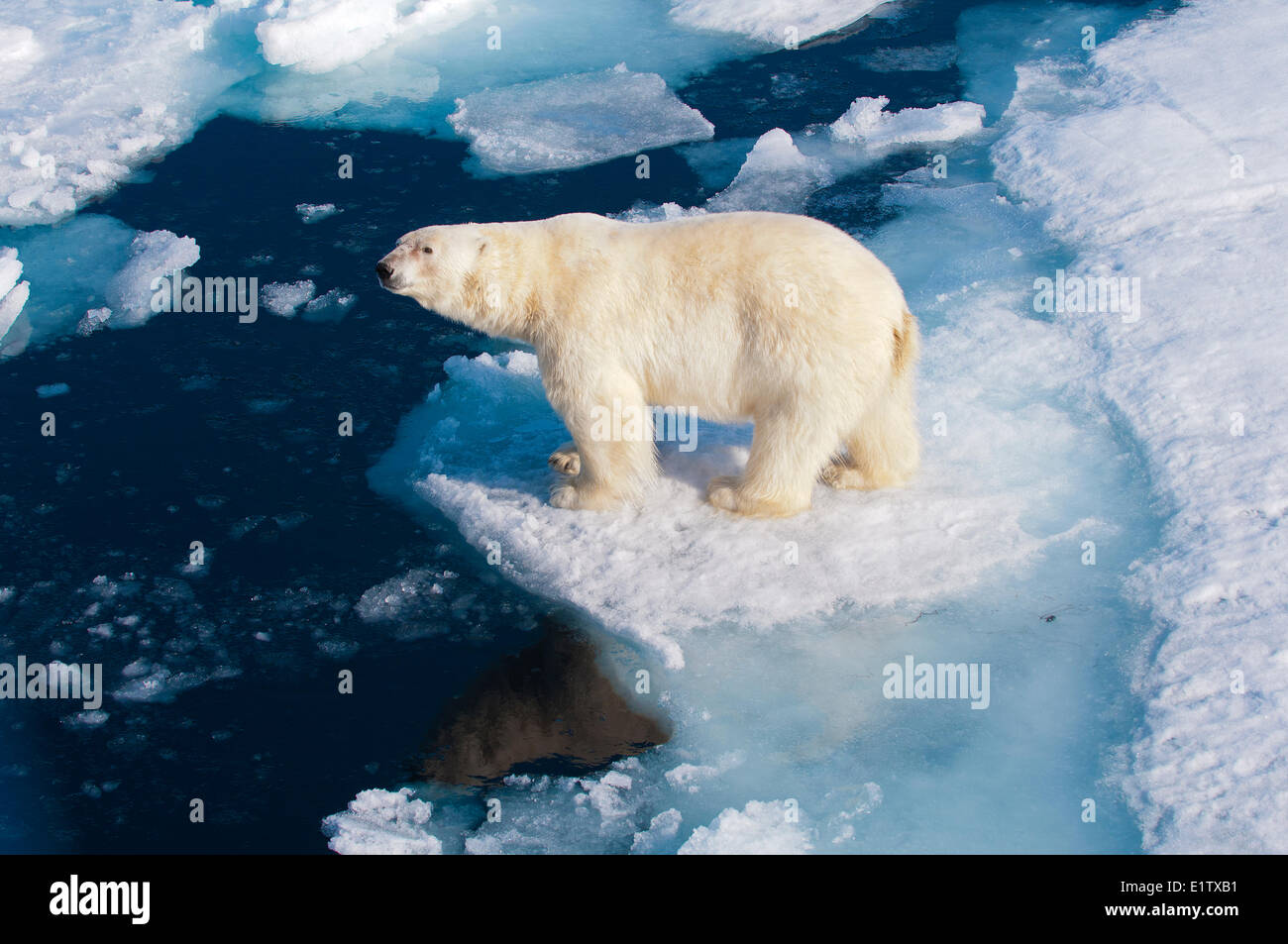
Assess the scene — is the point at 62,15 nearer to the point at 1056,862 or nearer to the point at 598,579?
the point at 598,579

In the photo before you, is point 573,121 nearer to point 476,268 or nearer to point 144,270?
point 144,270

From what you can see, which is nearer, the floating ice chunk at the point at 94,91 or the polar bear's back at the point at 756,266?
the polar bear's back at the point at 756,266

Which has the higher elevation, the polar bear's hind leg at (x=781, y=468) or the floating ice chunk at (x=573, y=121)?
the floating ice chunk at (x=573, y=121)

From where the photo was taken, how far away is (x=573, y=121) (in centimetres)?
801

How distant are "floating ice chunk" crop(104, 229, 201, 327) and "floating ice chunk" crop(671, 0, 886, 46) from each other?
4.80m

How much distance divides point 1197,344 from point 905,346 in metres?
1.71

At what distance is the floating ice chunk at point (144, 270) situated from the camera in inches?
254

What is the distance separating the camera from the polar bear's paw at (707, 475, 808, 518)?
4.51 metres

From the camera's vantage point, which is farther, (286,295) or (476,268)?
(286,295)

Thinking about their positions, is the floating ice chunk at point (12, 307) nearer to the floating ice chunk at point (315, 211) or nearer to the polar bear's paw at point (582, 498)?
the floating ice chunk at point (315, 211)

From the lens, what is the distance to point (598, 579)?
4414mm

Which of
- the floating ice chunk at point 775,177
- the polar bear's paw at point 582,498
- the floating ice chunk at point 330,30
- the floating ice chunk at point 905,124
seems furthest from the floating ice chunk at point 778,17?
the polar bear's paw at point 582,498

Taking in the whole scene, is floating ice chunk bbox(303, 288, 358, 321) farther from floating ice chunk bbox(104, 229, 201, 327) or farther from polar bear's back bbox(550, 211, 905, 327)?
polar bear's back bbox(550, 211, 905, 327)

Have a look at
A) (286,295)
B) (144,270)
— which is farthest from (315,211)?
(144,270)
